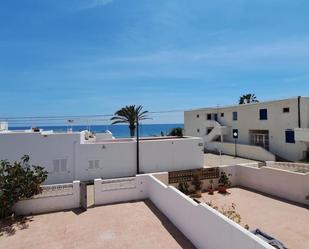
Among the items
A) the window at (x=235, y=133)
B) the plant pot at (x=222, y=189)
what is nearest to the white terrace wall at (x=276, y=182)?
the plant pot at (x=222, y=189)

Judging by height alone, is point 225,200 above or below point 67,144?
below

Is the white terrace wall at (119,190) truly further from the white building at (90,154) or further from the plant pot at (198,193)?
the white building at (90,154)

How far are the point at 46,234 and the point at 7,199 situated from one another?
2.59 m

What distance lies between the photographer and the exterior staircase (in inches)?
1297

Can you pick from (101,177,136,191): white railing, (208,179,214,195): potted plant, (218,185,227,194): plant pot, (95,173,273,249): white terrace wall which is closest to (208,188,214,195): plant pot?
(208,179,214,195): potted plant

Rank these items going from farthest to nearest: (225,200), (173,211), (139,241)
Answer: (225,200), (173,211), (139,241)

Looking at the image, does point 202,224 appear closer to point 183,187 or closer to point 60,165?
point 183,187

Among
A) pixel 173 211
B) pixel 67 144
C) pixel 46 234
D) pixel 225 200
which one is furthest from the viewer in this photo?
pixel 67 144

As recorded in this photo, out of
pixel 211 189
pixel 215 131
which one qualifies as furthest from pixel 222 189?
pixel 215 131

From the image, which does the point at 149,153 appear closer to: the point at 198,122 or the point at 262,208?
the point at 262,208

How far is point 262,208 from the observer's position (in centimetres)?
1170

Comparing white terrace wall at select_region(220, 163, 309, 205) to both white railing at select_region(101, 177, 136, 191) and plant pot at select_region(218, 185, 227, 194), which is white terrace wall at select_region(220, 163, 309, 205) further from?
white railing at select_region(101, 177, 136, 191)

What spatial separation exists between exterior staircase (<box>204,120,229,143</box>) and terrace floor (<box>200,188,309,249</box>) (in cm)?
1881

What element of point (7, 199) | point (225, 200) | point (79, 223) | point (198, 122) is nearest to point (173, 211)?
point (79, 223)
